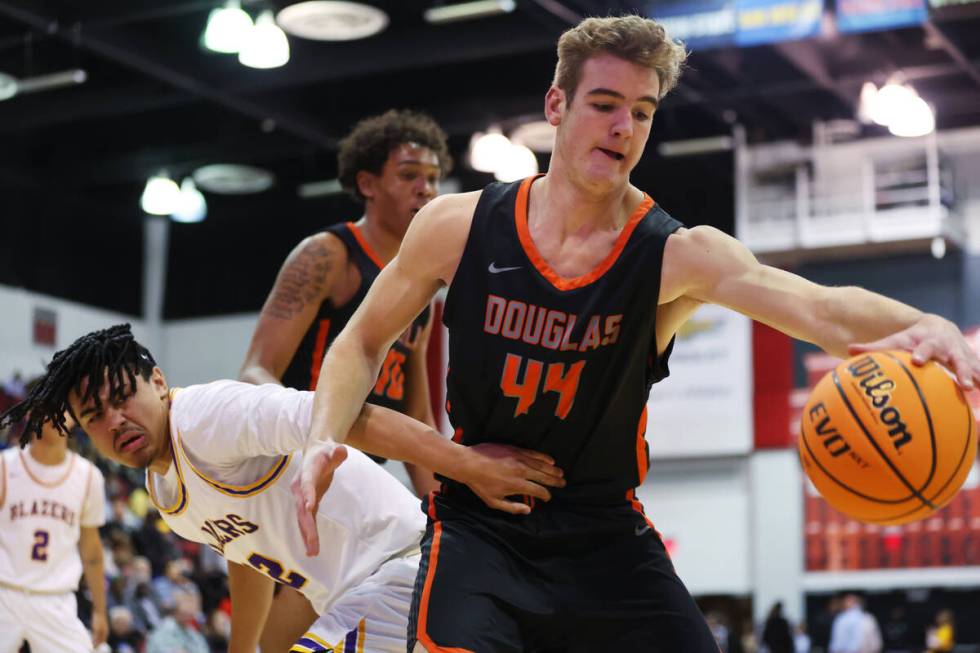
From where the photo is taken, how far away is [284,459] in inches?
161

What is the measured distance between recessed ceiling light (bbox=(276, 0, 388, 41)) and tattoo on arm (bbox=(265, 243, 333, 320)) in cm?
854

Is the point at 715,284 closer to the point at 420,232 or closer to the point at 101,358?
the point at 420,232

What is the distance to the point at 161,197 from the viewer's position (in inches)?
713

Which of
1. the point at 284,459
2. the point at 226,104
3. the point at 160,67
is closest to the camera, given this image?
the point at 284,459

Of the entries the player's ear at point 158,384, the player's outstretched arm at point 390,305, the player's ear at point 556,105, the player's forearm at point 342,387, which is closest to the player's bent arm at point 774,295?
the player's ear at point 556,105

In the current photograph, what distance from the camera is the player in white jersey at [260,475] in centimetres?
378

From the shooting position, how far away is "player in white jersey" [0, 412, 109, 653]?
282 inches

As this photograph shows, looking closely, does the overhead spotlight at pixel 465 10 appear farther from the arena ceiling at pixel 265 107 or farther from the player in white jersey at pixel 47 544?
the player in white jersey at pixel 47 544

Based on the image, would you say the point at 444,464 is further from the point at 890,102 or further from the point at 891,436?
the point at 890,102

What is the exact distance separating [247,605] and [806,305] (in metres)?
2.35

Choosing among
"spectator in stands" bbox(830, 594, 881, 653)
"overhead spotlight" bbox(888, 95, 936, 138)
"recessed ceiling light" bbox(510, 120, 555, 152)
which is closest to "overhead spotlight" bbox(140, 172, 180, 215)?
"recessed ceiling light" bbox(510, 120, 555, 152)

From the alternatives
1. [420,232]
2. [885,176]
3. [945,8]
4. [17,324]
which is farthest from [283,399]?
[17,324]

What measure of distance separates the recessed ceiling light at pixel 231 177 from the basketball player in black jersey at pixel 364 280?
50.1 ft

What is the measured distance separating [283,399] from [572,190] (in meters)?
0.98
